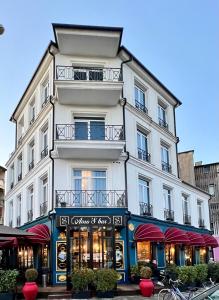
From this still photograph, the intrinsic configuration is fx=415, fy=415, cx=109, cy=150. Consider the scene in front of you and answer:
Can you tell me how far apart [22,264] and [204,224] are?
15.1 m

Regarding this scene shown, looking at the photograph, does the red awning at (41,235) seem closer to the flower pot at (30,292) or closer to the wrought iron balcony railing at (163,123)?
the flower pot at (30,292)

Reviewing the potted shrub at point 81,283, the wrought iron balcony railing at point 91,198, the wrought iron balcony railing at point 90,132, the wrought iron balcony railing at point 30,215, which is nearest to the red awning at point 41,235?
the wrought iron balcony railing at point 91,198

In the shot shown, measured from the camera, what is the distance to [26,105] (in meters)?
27.8

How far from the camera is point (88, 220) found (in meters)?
19.9

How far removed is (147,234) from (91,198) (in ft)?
11.1

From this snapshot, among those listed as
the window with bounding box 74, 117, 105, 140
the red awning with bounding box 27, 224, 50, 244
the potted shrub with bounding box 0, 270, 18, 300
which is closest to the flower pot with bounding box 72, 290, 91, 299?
the potted shrub with bounding box 0, 270, 18, 300

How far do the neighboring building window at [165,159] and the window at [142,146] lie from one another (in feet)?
7.54

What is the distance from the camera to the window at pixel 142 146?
23.9 m

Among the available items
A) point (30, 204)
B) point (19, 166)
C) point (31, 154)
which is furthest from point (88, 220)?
point (19, 166)

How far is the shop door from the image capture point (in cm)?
1989

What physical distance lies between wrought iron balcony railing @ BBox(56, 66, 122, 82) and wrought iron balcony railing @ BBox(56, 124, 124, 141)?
2.61m

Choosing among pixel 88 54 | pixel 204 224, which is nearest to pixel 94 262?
pixel 88 54

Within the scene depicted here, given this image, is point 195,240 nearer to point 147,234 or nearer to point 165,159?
point 165,159

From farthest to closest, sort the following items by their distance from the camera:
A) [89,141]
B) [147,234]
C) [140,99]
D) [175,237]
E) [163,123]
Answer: [163,123], [140,99], [175,237], [147,234], [89,141]
